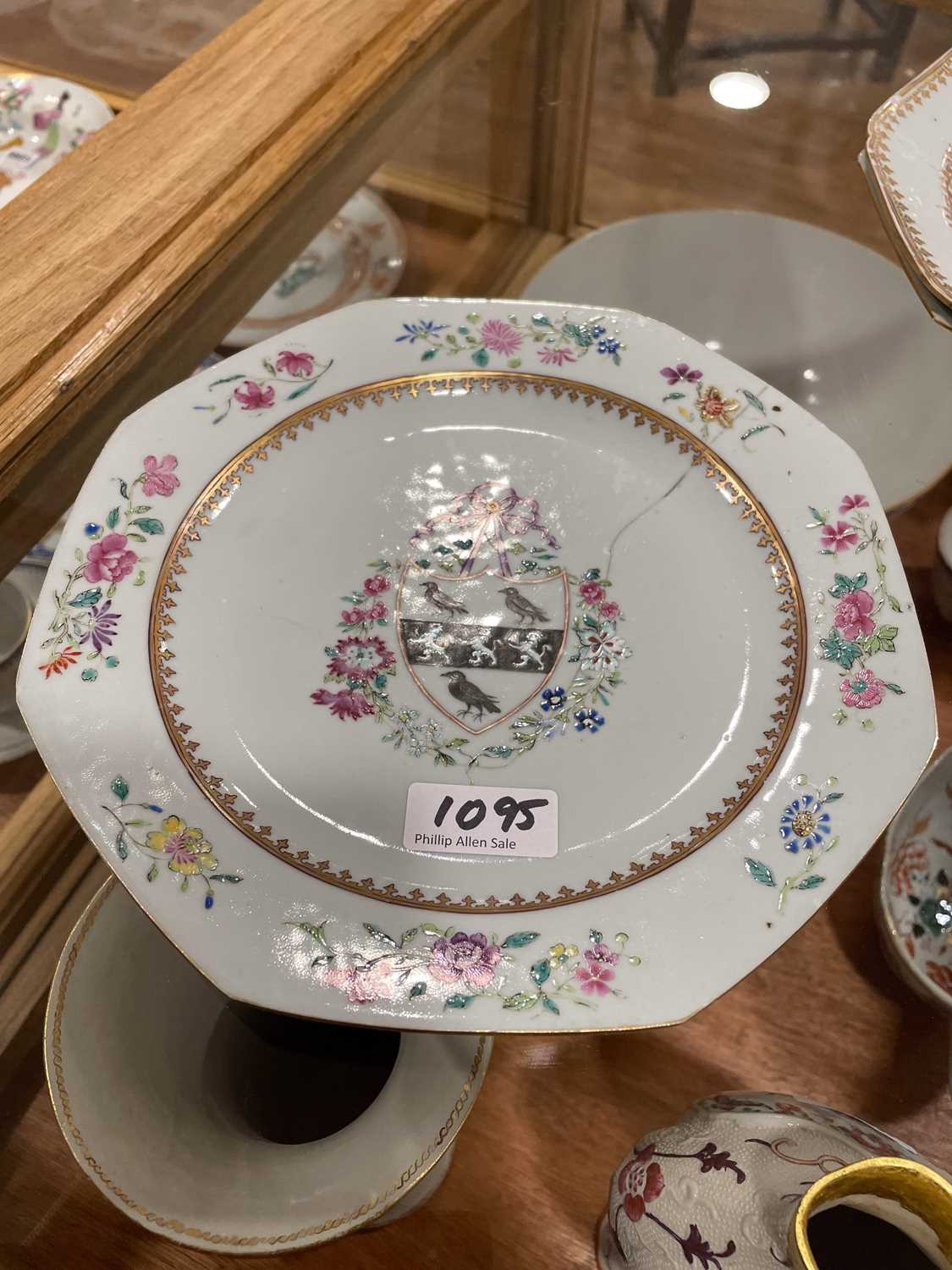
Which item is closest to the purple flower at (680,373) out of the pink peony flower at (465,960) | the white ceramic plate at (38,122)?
the pink peony flower at (465,960)

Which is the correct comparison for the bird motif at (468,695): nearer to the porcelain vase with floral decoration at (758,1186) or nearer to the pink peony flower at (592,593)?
the pink peony flower at (592,593)

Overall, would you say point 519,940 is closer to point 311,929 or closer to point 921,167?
point 311,929

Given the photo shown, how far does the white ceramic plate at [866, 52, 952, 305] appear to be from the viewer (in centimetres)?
45

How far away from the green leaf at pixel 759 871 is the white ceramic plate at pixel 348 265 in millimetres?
672

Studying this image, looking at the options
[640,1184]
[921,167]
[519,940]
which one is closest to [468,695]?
[519,940]

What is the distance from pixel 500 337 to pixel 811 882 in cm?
33

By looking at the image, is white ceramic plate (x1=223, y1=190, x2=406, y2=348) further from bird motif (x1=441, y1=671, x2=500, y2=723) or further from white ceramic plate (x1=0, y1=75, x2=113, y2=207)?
bird motif (x1=441, y1=671, x2=500, y2=723)

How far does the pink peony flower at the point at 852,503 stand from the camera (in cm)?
49

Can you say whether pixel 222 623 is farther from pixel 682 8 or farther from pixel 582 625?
pixel 682 8

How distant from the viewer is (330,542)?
1.71 feet

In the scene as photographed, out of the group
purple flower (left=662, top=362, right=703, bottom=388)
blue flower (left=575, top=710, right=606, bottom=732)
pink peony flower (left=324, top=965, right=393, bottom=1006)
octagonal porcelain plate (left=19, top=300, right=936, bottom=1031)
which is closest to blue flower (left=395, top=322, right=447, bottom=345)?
octagonal porcelain plate (left=19, top=300, right=936, bottom=1031)

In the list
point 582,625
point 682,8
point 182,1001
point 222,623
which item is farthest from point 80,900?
point 682,8

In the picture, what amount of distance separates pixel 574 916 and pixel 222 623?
216mm

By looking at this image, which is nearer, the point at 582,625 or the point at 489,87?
the point at 582,625
